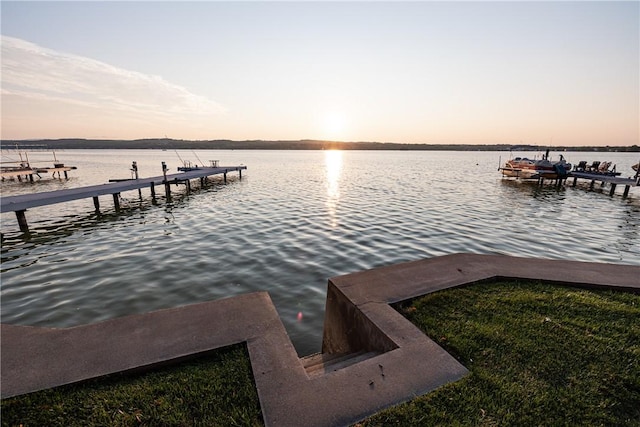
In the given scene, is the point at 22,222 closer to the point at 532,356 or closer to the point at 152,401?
the point at 152,401

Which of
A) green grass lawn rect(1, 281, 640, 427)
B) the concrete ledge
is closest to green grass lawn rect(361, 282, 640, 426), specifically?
green grass lawn rect(1, 281, 640, 427)

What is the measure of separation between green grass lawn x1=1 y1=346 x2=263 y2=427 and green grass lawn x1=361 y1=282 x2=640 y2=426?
4.47 feet

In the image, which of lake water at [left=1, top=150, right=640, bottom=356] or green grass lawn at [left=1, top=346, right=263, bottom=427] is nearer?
green grass lawn at [left=1, top=346, right=263, bottom=427]

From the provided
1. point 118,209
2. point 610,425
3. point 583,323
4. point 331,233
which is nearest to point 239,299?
point 610,425

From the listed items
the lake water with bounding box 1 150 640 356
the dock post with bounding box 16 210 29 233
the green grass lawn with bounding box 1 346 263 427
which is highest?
the green grass lawn with bounding box 1 346 263 427

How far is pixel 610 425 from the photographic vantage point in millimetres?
2795

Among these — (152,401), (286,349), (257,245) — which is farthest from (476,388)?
(257,245)

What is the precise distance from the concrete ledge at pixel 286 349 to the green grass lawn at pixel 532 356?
23cm

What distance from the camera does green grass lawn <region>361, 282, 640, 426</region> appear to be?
2.88m

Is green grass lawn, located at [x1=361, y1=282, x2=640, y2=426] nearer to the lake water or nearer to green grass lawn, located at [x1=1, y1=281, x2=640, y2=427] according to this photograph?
green grass lawn, located at [x1=1, y1=281, x2=640, y2=427]

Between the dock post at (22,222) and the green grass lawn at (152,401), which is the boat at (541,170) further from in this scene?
the dock post at (22,222)

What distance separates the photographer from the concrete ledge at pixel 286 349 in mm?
3062

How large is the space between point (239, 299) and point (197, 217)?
1259cm

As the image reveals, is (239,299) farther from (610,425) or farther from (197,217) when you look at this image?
(197,217)
